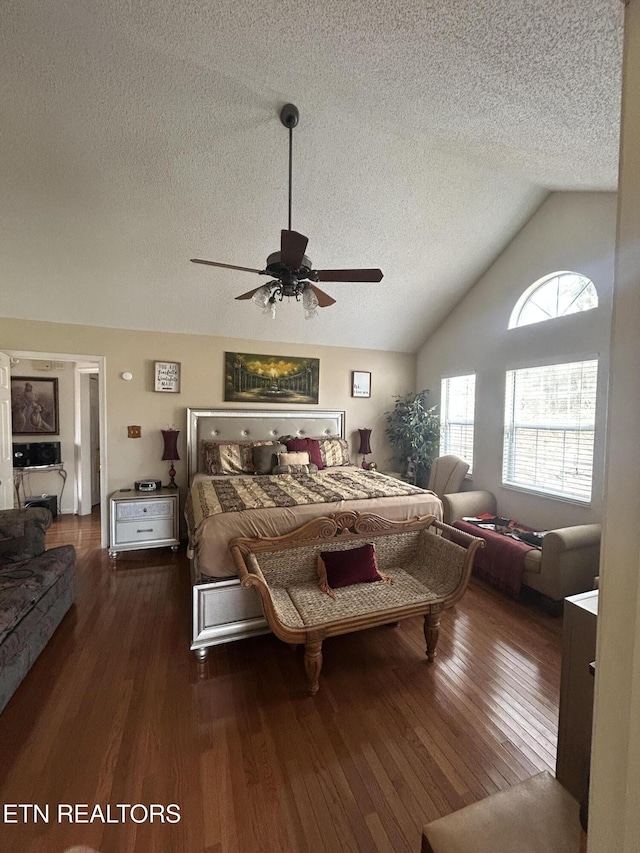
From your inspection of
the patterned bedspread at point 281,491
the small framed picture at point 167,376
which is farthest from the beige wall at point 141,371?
the patterned bedspread at point 281,491

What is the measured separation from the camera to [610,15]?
1210mm

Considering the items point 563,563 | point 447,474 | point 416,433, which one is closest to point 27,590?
point 563,563

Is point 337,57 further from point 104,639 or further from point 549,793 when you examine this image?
point 104,639

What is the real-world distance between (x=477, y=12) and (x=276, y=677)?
3.28 metres

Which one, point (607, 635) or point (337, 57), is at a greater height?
point (337, 57)

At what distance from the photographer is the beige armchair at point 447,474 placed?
14.3 ft

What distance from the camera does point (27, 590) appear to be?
2.14 metres

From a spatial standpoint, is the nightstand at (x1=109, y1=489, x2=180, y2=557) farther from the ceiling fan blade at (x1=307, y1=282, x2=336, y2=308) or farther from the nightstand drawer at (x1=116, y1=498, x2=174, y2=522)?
the ceiling fan blade at (x1=307, y1=282, x2=336, y2=308)

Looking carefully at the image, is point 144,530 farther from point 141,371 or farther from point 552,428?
point 552,428

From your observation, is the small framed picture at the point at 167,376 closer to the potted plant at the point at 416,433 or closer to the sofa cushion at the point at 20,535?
the sofa cushion at the point at 20,535

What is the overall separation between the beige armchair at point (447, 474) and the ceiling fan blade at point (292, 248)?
3235 millimetres

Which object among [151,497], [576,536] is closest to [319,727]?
[576,536]

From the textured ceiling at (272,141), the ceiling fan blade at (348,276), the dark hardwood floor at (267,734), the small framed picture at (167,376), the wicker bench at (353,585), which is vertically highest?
the textured ceiling at (272,141)

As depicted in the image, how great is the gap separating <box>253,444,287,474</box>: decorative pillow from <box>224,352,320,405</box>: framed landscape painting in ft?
2.66
